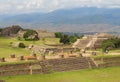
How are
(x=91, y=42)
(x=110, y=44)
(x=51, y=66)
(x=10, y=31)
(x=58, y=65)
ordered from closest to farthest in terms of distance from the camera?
(x=51, y=66) < (x=58, y=65) < (x=110, y=44) < (x=91, y=42) < (x=10, y=31)

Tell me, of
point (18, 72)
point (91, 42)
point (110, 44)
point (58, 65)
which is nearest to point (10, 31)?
point (91, 42)

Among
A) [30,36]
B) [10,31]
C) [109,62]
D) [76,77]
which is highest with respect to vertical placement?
[10,31]

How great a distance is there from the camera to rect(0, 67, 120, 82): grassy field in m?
Answer: 36.7

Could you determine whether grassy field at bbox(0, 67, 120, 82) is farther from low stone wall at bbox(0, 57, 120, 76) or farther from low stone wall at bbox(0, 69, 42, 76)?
low stone wall at bbox(0, 57, 120, 76)

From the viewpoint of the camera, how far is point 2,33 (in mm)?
101312

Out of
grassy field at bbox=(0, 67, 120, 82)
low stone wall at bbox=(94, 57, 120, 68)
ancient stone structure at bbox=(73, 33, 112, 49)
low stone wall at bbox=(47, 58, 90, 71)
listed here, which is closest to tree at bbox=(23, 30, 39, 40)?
ancient stone structure at bbox=(73, 33, 112, 49)

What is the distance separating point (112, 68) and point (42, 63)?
7912 millimetres

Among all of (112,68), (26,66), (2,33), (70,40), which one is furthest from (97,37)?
(2,33)

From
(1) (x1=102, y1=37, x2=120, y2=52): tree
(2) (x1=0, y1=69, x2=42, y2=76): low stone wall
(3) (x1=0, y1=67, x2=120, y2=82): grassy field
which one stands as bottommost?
(3) (x1=0, y1=67, x2=120, y2=82): grassy field

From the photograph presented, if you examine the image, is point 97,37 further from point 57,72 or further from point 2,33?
point 2,33

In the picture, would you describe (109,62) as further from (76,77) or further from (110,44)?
(110,44)

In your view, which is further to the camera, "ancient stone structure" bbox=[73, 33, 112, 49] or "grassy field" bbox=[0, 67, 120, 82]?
"ancient stone structure" bbox=[73, 33, 112, 49]

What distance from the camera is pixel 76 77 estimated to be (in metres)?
38.0

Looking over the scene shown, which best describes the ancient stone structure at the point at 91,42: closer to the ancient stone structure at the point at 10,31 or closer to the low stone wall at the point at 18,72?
the low stone wall at the point at 18,72
